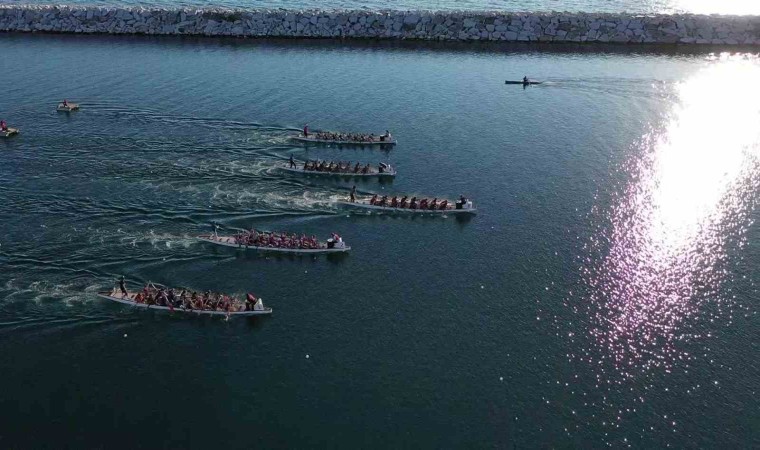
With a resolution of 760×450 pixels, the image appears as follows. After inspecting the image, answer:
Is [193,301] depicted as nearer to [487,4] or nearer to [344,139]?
[344,139]

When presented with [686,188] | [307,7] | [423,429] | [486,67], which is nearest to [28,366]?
[423,429]

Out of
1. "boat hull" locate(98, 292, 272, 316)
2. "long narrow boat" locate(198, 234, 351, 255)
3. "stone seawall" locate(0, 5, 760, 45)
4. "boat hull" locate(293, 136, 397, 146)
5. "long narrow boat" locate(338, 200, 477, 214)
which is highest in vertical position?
"stone seawall" locate(0, 5, 760, 45)

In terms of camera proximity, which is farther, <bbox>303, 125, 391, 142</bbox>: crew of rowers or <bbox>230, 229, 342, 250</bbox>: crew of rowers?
<bbox>303, 125, 391, 142</bbox>: crew of rowers

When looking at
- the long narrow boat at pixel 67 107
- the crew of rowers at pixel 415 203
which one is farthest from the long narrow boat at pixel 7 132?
the crew of rowers at pixel 415 203

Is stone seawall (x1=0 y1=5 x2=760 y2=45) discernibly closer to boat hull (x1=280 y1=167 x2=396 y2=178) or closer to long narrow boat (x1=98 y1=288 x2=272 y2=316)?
boat hull (x1=280 y1=167 x2=396 y2=178)

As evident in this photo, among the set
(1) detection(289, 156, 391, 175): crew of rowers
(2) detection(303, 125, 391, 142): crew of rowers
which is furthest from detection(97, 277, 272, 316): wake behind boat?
(2) detection(303, 125, 391, 142): crew of rowers

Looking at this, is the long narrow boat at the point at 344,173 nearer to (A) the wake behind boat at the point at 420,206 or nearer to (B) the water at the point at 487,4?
(A) the wake behind boat at the point at 420,206

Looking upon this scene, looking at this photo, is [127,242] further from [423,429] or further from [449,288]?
[423,429]
